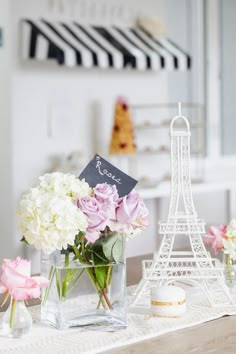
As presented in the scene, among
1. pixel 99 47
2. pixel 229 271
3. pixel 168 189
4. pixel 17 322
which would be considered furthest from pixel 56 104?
Result: pixel 17 322

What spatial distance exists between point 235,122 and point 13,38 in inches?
89.0

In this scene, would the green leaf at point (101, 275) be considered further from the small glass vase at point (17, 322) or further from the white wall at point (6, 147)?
the white wall at point (6, 147)

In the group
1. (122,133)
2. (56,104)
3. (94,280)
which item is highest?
(56,104)

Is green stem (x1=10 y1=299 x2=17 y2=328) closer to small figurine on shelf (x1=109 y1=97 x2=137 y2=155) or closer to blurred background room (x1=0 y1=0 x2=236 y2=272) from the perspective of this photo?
blurred background room (x1=0 y1=0 x2=236 y2=272)

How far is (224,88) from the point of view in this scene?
581cm

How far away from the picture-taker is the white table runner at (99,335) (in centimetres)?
143

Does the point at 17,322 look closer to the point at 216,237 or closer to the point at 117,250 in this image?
the point at 117,250

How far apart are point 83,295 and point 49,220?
196mm

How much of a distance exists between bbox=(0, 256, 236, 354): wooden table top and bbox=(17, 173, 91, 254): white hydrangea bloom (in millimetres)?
245

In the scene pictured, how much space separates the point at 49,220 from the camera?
146cm

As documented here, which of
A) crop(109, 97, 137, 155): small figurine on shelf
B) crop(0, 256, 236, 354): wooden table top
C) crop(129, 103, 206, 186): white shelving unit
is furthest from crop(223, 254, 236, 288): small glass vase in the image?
crop(129, 103, 206, 186): white shelving unit

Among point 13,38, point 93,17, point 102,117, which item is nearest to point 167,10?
point 93,17

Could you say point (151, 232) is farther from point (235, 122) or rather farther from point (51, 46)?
point (235, 122)

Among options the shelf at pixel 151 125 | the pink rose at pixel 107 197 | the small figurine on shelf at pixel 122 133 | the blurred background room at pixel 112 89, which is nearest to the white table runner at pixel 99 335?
the pink rose at pixel 107 197
